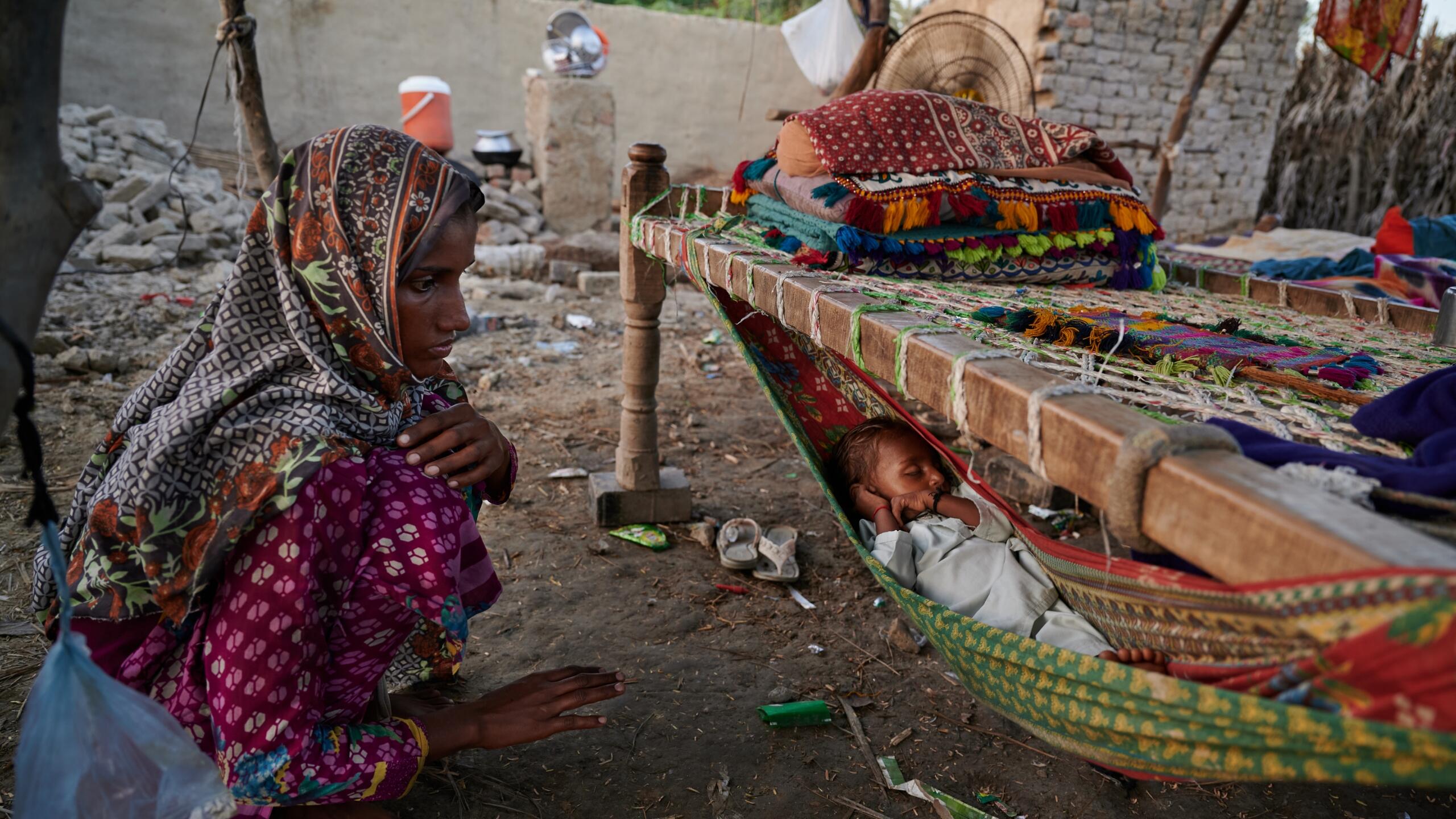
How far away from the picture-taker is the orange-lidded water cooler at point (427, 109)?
787 cm

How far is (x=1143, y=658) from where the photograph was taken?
1.33 m

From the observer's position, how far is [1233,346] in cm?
174

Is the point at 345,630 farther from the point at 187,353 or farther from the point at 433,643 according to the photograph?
the point at 187,353

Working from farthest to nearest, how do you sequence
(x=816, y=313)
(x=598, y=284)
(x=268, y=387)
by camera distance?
(x=598, y=284) < (x=816, y=313) < (x=268, y=387)

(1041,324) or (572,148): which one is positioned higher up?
(572,148)

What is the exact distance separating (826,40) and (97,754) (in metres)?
7.61

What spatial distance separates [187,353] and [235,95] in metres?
2.49

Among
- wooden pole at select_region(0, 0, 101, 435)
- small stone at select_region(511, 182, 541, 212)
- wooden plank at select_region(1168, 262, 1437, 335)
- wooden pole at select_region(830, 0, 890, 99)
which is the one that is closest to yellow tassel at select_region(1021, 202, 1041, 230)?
wooden plank at select_region(1168, 262, 1437, 335)

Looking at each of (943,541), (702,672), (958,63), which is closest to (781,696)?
(702,672)

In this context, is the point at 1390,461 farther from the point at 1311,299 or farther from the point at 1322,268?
the point at 1322,268

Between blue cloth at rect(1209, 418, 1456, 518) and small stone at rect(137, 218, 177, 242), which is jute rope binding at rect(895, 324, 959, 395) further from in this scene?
small stone at rect(137, 218, 177, 242)

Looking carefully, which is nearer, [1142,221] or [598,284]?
[1142,221]

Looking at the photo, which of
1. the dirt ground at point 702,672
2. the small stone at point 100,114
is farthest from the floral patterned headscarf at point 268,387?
the small stone at point 100,114

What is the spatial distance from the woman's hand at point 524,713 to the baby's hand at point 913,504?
1046 millimetres
